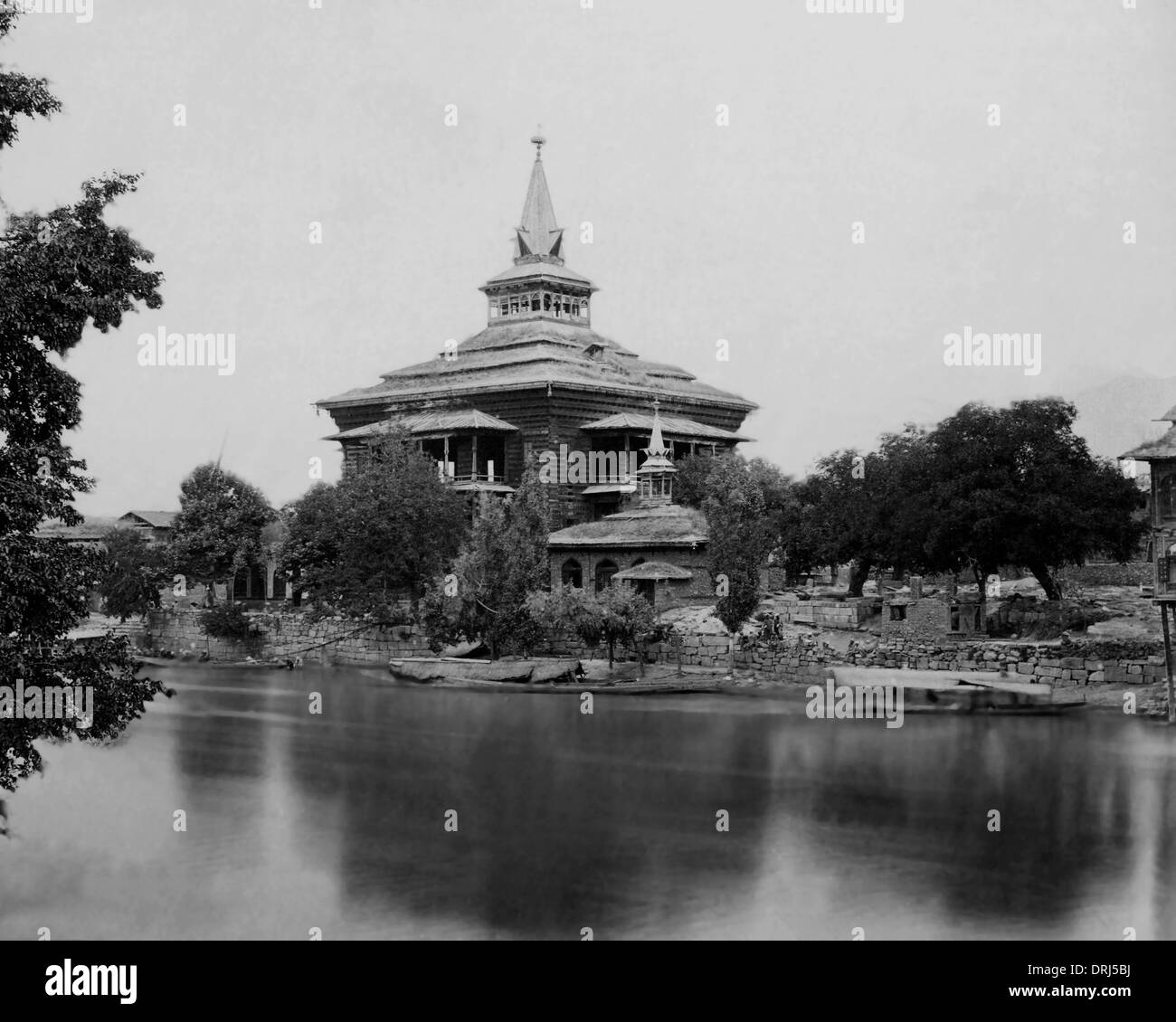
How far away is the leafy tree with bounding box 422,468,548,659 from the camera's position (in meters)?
34.4

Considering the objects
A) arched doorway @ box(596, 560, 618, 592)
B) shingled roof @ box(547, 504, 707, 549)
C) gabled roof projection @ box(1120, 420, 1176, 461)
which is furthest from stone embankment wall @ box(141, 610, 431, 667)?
gabled roof projection @ box(1120, 420, 1176, 461)

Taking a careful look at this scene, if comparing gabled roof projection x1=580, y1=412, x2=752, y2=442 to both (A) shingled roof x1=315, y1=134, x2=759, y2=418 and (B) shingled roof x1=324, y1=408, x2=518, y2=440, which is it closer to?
(A) shingled roof x1=315, y1=134, x2=759, y2=418

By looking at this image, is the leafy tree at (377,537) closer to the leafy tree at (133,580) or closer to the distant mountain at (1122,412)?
the leafy tree at (133,580)

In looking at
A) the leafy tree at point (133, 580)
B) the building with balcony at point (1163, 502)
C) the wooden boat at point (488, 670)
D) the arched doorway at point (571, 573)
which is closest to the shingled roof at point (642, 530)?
the arched doorway at point (571, 573)

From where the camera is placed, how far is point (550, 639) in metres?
34.4

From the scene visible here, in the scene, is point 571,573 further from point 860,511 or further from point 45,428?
point 45,428

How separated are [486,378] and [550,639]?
1351 cm

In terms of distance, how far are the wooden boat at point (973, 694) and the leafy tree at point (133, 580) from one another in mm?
19541

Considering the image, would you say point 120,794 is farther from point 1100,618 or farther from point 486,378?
point 486,378

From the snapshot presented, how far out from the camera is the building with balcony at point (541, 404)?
44.7m

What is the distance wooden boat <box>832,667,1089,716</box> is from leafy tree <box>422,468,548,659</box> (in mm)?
8577
